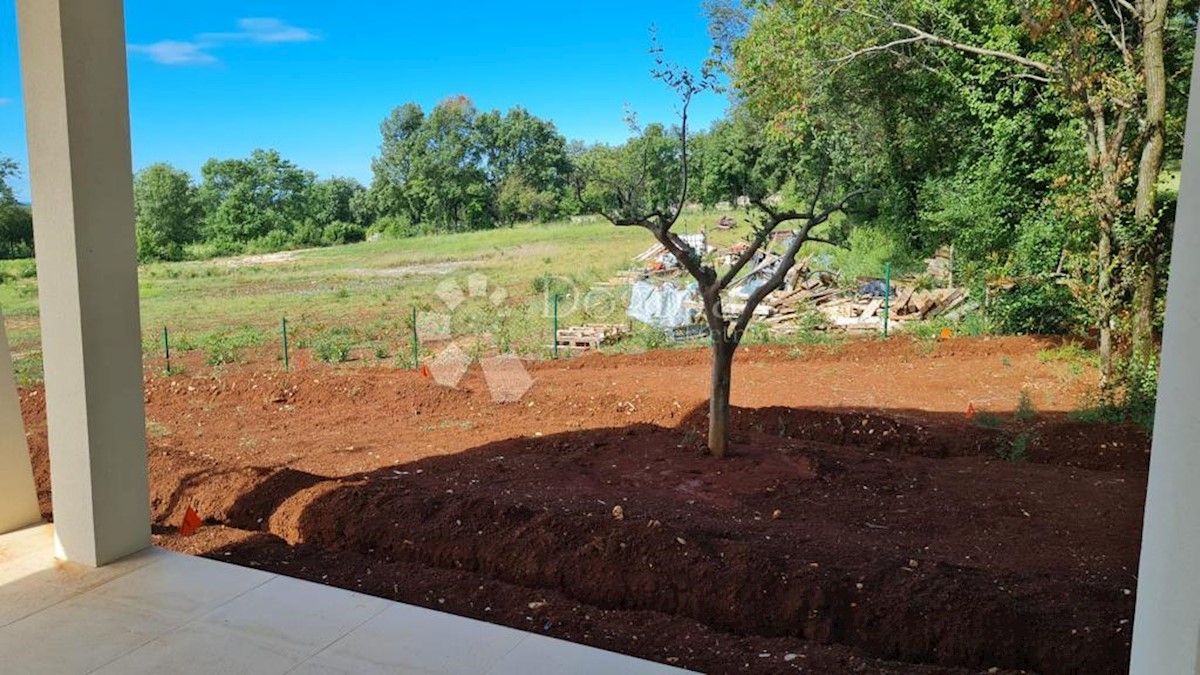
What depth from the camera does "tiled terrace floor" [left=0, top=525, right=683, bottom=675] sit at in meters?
2.16

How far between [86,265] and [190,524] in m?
1.48

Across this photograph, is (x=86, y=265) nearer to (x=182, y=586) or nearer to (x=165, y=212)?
(x=182, y=586)

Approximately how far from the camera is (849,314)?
36.0 ft

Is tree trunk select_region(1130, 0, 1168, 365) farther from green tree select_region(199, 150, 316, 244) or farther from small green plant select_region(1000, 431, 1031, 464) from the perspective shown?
green tree select_region(199, 150, 316, 244)

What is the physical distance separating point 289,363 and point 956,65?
995 cm

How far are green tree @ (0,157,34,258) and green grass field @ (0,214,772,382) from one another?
0.30m

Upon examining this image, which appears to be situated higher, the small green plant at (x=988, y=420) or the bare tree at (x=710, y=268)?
the bare tree at (x=710, y=268)

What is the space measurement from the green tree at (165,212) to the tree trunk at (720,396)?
13596 mm

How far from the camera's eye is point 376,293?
13047 millimetres

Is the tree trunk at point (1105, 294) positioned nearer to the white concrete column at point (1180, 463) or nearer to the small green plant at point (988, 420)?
the small green plant at point (988, 420)

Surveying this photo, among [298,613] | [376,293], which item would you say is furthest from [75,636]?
[376,293]

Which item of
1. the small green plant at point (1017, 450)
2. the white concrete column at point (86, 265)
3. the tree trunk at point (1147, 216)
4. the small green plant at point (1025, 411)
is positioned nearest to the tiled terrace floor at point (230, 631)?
the white concrete column at point (86, 265)

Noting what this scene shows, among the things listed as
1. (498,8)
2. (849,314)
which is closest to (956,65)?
(849,314)

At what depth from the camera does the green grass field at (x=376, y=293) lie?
10.3m
